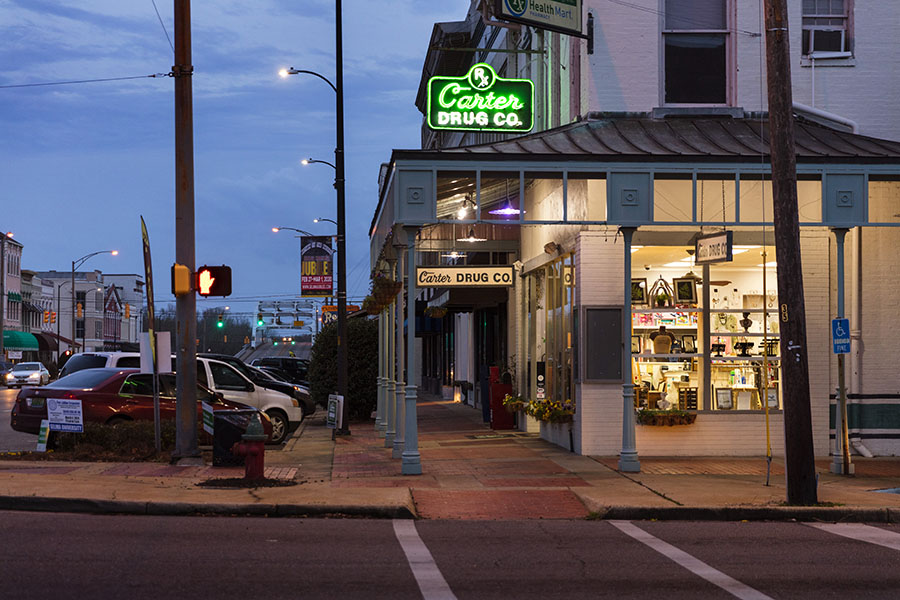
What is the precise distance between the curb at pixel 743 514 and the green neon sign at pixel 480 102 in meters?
8.80

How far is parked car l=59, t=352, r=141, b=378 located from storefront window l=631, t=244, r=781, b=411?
12559mm

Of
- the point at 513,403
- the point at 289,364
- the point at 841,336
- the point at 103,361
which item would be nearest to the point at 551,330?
the point at 513,403

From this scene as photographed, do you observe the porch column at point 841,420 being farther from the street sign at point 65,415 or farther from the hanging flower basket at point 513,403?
the street sign at point 65,415

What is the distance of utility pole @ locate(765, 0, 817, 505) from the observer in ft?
40.4

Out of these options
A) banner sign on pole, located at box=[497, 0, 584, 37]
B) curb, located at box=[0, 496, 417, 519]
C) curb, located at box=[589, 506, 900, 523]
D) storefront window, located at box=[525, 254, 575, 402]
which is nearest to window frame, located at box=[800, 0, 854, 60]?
banner sign on pole, located at box=[497, 0, 584, 37]

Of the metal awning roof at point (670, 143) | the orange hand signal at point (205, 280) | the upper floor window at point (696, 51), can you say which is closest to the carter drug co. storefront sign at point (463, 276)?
the metal awning roof at point (670, 143)

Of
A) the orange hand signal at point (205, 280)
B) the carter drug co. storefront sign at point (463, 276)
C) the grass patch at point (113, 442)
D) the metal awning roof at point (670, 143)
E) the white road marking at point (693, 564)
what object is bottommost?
the white road marking at point (693, 564)

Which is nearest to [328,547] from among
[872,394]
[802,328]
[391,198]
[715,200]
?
[802,328]

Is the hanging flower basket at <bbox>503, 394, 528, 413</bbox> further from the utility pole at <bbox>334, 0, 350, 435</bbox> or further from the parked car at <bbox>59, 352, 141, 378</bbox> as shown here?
the parked car at <bbox>59, 352, 141, 378</bbox>

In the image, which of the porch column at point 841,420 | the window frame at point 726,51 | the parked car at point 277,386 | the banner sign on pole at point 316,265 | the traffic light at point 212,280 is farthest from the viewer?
the banner sign on pole at point 316,265

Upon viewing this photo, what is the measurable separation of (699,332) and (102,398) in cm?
1046

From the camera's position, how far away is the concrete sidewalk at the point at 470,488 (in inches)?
469

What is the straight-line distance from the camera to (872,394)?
17.7 m

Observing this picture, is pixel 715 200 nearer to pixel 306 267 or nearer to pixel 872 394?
pixel 872 394
